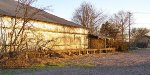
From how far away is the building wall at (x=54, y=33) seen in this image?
108 ft

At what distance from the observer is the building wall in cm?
3282

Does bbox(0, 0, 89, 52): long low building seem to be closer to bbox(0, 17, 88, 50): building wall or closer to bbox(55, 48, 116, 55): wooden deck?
bbox(0, 17, 88, 50): building wall

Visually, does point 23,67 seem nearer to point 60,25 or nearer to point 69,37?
point 60,25

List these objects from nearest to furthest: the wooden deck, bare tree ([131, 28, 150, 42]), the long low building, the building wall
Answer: the long low building
the building wall
the wooden deck
bare tree ([131, 28, 150, 42])

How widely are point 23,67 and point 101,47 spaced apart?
3274cm

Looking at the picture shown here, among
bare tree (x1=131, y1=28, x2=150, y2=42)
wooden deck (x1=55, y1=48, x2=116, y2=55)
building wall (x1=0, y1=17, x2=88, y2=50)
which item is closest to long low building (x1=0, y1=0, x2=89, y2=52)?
building wall (x1=0, y1=17, x2=88, y2=50)

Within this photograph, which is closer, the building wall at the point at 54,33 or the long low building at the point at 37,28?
the long low building at the point at 37,28

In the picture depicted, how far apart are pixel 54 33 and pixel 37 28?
532cm

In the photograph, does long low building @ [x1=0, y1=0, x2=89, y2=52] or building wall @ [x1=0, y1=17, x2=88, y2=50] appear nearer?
A: long low building @ [x1=0, y1=0, x2=89, y2=52]

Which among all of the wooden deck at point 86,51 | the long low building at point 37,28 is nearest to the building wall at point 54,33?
the long low building at point 37,28

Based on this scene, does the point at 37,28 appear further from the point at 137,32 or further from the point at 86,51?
the point at 137,32

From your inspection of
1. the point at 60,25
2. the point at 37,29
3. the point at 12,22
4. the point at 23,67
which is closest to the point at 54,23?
the point at 60,25

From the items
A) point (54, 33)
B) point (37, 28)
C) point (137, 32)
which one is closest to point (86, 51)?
point (54, 33)

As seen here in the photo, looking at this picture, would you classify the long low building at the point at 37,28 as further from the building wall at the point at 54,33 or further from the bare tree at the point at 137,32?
the bare tree at the point at 137,32
